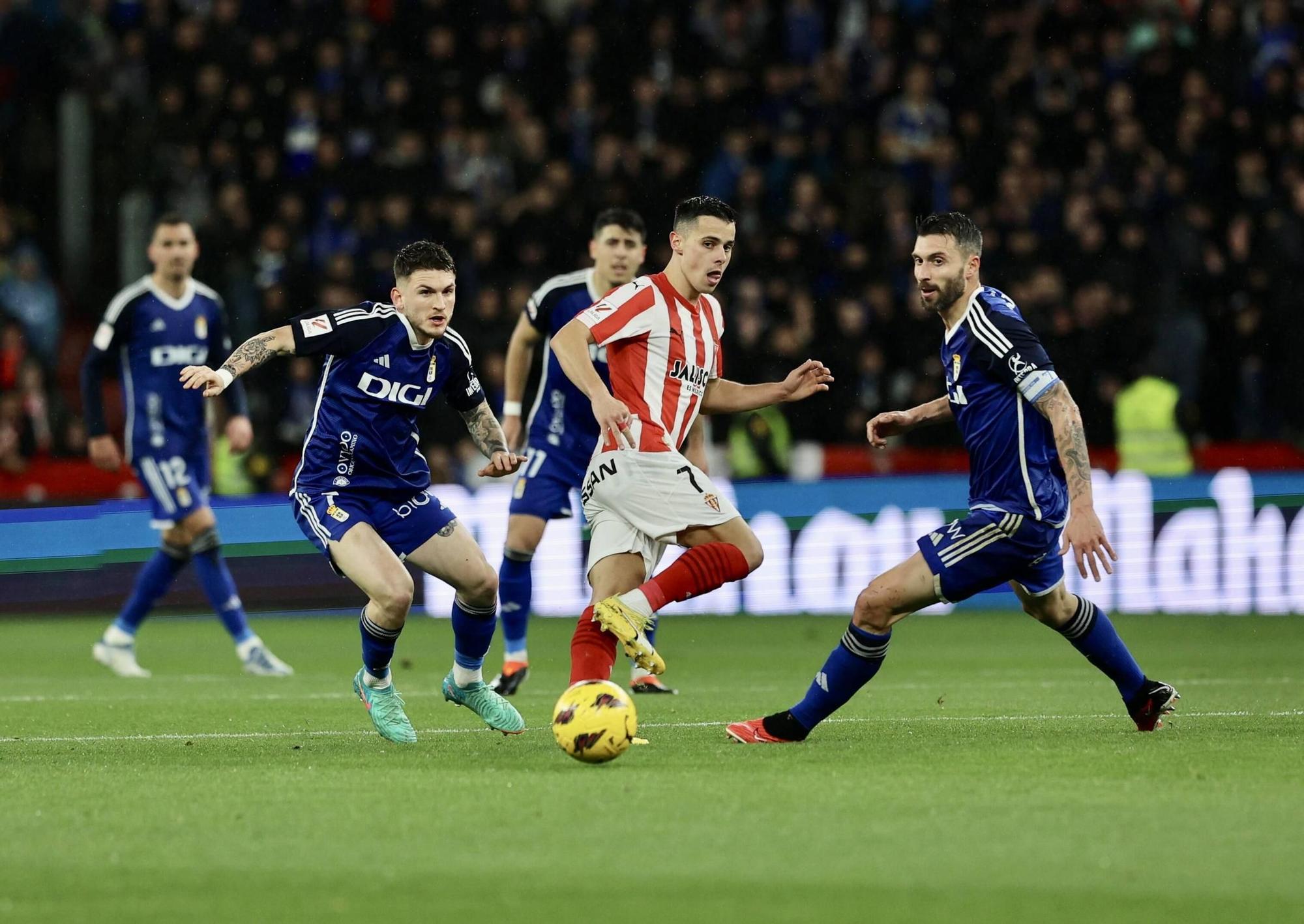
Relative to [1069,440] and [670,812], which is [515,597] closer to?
[1069,440]

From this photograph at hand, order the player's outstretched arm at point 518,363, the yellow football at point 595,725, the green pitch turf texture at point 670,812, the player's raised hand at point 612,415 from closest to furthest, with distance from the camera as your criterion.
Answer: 1. the green pitch turf texture at point 670,812
2. the yellow football at point 595,725
3. the player's raised hand at point 612,415
4. the player's outstretched arm at point 518,363

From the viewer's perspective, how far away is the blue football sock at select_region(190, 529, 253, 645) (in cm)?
1169

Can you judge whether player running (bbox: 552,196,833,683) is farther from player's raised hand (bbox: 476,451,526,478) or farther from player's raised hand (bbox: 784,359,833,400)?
player's raised hand (bbox: 476,451,526,478)

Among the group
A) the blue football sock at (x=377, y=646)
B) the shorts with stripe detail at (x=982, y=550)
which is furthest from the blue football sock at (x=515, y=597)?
the shorts with stripe detail at (x=982, y=550)

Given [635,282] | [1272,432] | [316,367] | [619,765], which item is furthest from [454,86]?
[619,765]

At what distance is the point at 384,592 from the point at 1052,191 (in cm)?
1189

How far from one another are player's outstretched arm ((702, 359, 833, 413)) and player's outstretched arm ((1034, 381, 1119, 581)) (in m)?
0.89

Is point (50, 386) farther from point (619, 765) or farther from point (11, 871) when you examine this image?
point (11, 871)

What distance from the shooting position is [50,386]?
18328 mm

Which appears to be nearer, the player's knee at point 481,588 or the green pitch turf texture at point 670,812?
the green pitch turf texture at point 670,812

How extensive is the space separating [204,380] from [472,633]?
63.8 inches

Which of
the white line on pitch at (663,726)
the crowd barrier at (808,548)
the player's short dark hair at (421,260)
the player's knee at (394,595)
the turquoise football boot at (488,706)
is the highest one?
the player's short dark hair at (421,260)

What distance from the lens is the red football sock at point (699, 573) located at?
701 centimetres

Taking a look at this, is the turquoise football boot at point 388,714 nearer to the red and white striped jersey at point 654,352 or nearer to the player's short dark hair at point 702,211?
the red and white striped jersey at point 654,352
